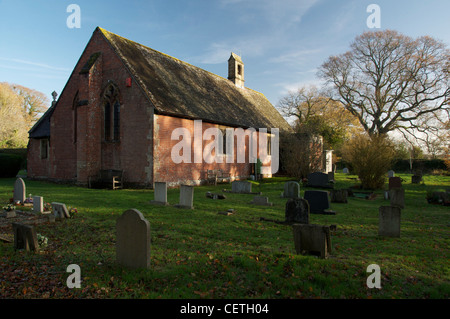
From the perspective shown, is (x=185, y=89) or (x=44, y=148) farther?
(x=44, y=148)

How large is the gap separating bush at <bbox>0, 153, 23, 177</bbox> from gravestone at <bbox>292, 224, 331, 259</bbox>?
28318 mm

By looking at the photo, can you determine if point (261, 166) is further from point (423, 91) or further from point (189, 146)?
point (423, 91)

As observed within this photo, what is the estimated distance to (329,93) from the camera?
38406 mm

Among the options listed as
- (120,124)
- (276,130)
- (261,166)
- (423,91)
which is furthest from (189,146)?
(423,91)

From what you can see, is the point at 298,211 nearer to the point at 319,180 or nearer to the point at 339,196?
the point at 339,196

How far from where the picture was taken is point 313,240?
232 inches

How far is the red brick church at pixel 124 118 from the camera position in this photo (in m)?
17.8

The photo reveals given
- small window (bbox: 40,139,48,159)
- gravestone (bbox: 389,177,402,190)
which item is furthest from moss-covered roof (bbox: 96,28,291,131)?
gravestone (bbox: 389,177,402,190)

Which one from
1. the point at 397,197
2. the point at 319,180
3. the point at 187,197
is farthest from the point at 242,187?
the point at 397,197

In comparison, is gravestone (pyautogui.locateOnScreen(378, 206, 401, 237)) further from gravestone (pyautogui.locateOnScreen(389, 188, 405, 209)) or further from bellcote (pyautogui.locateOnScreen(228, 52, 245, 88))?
bellcote (pyautogui.locateOnScreen(228, 52, 245, 88))

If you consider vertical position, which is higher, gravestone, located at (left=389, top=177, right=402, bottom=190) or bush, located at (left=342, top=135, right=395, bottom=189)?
bush, located at (left=342, top=135, right=395, bottom=189)

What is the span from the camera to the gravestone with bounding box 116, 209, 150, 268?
17.1 feet

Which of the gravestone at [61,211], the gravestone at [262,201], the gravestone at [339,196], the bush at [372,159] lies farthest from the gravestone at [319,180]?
the gravestone at [61,211]

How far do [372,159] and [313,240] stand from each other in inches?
628
